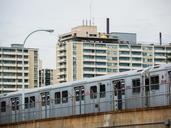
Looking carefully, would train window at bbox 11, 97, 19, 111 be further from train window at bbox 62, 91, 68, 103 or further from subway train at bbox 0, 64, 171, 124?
train window at bbox 62, 91, 68, 103

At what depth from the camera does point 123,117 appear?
41.1 meters

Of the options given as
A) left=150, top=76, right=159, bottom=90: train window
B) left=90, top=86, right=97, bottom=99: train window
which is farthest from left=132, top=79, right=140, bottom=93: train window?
left=90, top=86, right=97, bottom=99: train window

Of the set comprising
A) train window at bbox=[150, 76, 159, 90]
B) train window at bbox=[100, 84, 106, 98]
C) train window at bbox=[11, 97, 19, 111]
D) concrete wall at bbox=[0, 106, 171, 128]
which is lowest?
concrete wall at bbox=[0, 106, 171, 128]

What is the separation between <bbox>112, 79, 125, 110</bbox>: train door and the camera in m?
46.9

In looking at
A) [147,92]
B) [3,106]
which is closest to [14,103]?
[3,106]

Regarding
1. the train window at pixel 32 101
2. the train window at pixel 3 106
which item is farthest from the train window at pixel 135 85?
the train window at pixel 3 106

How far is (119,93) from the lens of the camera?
49.0m

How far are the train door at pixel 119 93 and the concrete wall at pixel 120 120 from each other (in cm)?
320

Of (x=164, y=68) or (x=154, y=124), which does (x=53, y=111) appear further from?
(x=154, y=124)

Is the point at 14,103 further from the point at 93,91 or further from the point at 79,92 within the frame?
the point at 93,91

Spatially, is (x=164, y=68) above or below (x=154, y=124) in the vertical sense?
above

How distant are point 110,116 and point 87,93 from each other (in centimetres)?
1000

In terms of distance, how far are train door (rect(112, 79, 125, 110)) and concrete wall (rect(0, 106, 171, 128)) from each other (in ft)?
10.5

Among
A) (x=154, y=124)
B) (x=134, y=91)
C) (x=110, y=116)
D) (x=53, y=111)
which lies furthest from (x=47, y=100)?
(x=154, y=124)
